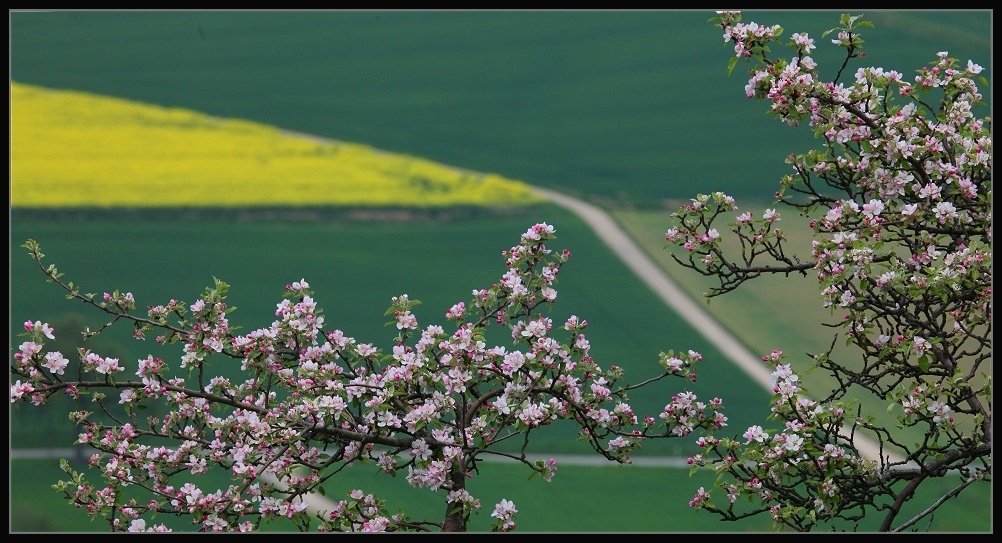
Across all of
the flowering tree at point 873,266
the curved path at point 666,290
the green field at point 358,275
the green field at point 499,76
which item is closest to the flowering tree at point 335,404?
the flowering tree at point 873,266

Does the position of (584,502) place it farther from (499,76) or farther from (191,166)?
(499,76)

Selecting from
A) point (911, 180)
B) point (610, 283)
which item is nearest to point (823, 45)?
point (610, 283)

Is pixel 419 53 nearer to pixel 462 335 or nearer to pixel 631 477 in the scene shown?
pixel 631 477

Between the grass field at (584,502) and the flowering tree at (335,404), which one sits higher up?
the grass field at (584,502)

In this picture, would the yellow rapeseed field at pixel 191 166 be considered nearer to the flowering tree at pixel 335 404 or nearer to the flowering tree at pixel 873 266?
the flowering tree at pixel 873 266

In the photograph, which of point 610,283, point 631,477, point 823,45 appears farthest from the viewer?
point 823,45

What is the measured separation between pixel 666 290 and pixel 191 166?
15.9 meters

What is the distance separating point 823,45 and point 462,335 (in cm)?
2931

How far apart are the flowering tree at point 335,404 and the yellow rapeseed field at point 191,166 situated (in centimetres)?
2226

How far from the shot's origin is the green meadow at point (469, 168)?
1961cm

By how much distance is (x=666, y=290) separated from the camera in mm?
25062

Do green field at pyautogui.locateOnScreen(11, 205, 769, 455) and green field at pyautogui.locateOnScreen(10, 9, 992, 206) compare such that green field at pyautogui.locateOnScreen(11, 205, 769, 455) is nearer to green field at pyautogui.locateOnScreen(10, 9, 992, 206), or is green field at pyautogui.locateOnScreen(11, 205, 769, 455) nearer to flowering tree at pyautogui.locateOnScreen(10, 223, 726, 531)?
green field at pyautogui.locateOnScreen(10, 9, 992, 206)

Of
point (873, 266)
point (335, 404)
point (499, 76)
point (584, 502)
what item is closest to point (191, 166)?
point (499, 76)

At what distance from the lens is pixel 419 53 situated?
36688mm
